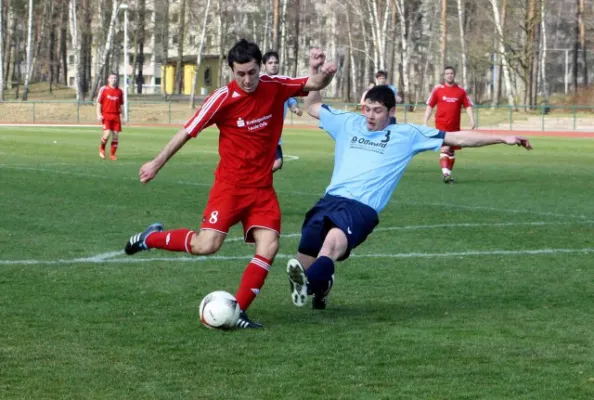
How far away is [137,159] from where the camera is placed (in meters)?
25.9

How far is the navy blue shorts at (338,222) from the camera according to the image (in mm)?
7504

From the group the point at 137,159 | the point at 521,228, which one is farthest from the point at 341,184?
the point at 137,159

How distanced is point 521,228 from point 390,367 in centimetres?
729

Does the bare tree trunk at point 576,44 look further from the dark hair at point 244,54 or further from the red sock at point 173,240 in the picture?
the dark hair at point 244,54

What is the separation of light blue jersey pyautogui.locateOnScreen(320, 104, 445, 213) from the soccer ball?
1338mm

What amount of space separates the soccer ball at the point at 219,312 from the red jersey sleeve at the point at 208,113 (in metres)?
1.09

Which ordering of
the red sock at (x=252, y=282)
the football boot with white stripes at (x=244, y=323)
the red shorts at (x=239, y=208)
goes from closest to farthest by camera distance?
the football boot with white stripes at (x=244, y=323), the red sock at (x=252, y=282), the red shorts at (x=239, y=208)

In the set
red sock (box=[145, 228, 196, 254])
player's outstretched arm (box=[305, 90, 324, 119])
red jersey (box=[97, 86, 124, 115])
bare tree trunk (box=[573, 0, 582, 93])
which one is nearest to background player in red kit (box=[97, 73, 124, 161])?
red jersey (box=[97, 86, 124, 115])

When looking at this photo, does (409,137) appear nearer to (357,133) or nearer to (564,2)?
(357,133)

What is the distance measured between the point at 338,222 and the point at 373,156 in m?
0.64

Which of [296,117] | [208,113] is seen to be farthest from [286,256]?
[296,117]

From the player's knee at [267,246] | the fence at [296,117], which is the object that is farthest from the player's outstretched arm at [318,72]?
the fence at [296,117]

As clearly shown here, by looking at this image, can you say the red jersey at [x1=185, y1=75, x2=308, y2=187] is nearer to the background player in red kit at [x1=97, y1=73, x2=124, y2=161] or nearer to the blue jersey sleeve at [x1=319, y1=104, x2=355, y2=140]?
the blue jersey sleeve at [x1=319, y1=104, x2=355, y2=140]

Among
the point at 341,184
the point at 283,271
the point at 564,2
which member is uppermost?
the point at 564,2
